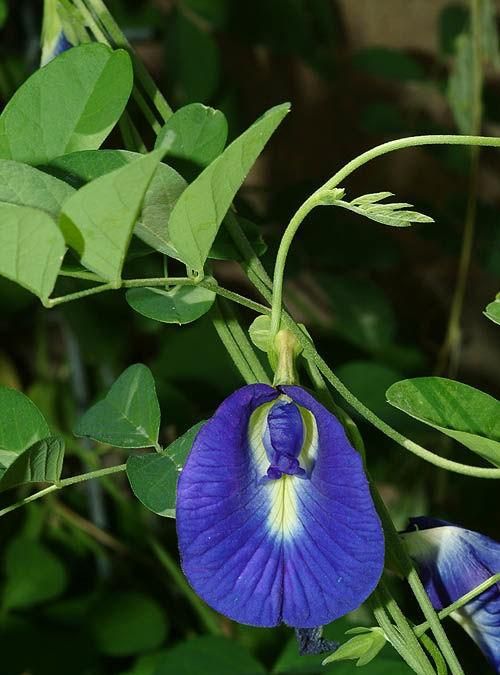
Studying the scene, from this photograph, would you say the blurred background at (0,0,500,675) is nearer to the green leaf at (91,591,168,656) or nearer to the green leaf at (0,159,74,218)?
the green leaf at (91,591,168,656)

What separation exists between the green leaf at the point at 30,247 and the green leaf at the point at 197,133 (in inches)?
5.0

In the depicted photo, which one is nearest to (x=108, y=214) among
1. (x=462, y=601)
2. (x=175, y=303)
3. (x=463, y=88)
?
(x=175, y=303)

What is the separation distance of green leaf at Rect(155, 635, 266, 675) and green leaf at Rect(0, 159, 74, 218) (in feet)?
2.09

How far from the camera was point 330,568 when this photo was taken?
1.40ft

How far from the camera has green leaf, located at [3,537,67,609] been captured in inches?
52.3

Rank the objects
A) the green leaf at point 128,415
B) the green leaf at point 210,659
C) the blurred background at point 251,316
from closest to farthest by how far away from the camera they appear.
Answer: the green leaf at point 128,415, the green leaf at point 210,659, the blurred background at point 251,316

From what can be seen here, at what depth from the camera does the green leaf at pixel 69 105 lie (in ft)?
1.75

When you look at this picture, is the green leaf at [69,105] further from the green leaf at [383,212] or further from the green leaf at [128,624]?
the green leaf at [128,624]

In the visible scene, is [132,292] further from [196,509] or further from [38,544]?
[38,544]

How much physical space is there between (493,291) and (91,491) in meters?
0.94

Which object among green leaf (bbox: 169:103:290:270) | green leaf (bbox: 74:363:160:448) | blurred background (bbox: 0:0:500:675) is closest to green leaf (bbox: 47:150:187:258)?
green leaf (bbox: 169:103:290:270)

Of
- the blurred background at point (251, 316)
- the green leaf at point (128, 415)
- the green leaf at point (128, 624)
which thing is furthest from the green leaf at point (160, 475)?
the green leaf at point (128, 624)

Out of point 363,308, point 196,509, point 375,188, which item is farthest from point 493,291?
point 196,509

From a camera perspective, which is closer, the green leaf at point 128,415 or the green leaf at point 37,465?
the green leaf at point 37,465
